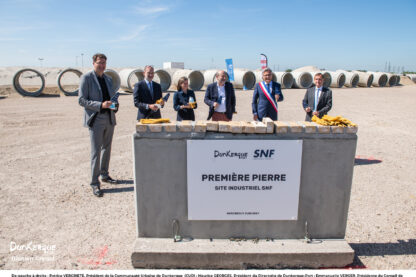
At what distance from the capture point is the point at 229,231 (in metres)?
3.11

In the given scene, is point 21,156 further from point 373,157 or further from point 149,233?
point 373,157

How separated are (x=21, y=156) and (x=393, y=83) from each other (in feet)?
126

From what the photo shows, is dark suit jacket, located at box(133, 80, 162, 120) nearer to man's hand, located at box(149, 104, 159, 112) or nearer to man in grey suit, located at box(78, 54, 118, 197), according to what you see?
man's hand, located at box(149, 104, 159, 112)

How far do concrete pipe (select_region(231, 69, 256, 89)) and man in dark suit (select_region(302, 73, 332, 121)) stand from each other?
18.7 metres

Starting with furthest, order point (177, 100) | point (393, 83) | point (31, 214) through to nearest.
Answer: point (393, 83), point (177, 100), point (31, 214)

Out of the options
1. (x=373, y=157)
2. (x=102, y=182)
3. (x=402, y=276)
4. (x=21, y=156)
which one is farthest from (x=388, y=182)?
(x=21, y=156)

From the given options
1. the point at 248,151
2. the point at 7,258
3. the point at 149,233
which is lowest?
the point at 7,258

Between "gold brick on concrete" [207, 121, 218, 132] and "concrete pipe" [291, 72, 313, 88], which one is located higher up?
"concrete pipe" [291, 72, 313, 88]

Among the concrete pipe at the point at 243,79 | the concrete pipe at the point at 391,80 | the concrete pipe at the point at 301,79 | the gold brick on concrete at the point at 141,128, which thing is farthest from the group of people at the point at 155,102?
the concrete pipe at the point at 391,80

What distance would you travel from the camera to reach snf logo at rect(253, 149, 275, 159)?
2.96m

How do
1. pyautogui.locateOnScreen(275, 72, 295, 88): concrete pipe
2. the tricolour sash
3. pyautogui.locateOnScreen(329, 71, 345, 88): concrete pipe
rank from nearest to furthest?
the tricolour sash
pyautogui.locateOnScreen(275, 72, 295, 88): concrete pipe
pyautogui.locateOnScreen(329, 71, 345, 88): concrete pipe

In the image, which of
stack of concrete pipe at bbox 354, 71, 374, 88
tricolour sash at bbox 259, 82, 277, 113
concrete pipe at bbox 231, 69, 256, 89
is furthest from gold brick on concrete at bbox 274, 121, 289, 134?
stack of concrete pipe at bbox 354, 71, 374, 88

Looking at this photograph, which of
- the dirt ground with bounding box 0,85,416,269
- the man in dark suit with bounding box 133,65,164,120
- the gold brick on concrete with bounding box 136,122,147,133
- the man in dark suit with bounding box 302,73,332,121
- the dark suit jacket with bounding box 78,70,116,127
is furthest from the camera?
the man in dark suit with bounding box 302,73,332,121

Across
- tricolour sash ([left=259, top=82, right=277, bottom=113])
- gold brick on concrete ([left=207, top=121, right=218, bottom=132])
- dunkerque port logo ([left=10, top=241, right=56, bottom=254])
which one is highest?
tricolour sash ([left=259, top=82, right=277, bottom=113])
